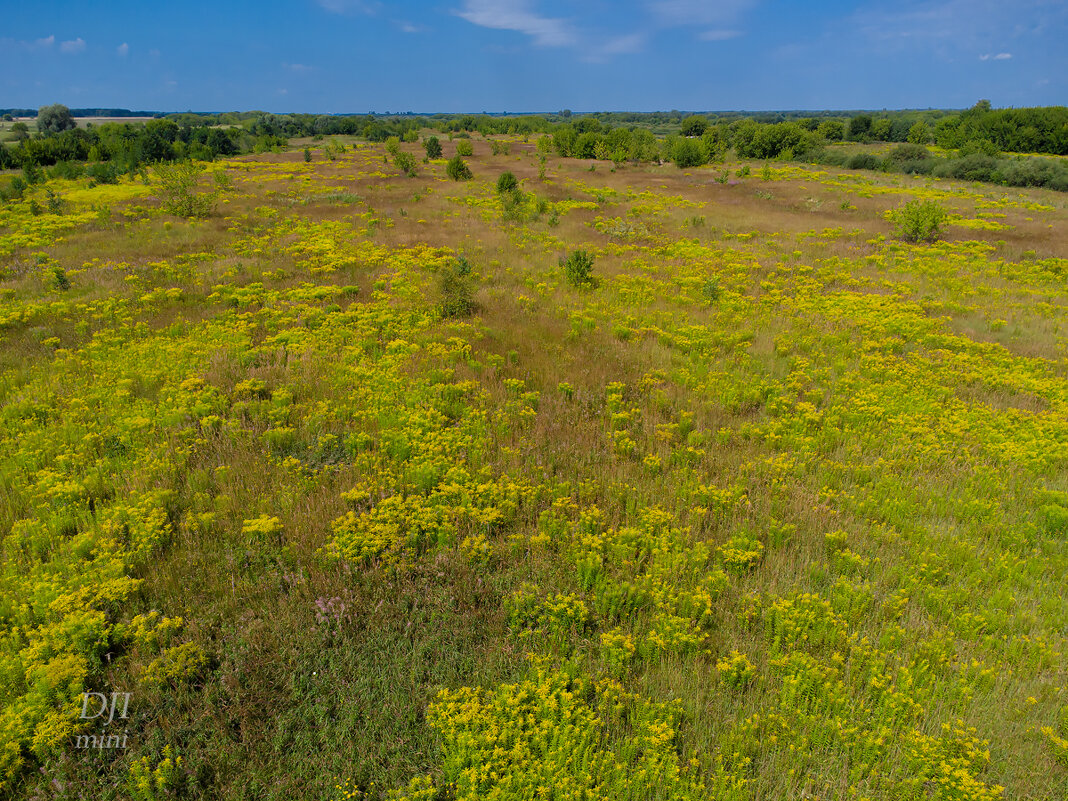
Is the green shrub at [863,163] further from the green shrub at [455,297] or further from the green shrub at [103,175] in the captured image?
the green shrub at [103,175]

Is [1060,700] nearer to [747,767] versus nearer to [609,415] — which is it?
[747,767]

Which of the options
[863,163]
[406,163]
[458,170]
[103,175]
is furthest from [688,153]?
[103,175]

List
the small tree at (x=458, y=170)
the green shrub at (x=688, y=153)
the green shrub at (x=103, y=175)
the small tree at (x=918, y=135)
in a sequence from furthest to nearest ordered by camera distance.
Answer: the small tree at (x=918, y=135) → the green shrub at (x=688, y=153) → the small tree at (x=458, y=170) → the green shrub at (x=103, y=175)

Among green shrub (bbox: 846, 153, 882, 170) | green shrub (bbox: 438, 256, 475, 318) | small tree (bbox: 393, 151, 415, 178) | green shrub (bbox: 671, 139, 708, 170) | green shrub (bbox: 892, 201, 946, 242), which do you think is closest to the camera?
green shrub (bbox: 438, 256, 475, 318)

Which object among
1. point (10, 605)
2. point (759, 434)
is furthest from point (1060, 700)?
point (10, 605)

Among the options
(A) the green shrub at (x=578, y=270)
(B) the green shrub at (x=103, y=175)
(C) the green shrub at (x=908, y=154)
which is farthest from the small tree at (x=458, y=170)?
(C) the green shrub at (x=908, y=154)

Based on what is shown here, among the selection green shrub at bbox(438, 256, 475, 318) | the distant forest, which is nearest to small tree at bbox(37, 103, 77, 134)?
the distant forest

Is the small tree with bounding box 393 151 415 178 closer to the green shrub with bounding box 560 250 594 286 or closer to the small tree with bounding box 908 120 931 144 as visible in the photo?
the green shrub with bounding box 560 250 594 286

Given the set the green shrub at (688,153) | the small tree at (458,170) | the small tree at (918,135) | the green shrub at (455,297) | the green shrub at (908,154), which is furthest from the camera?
the small tree at (918,135)

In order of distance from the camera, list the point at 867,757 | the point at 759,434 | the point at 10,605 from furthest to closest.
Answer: the point at 759,434 < the point at 10,605 < the point at 867,757
